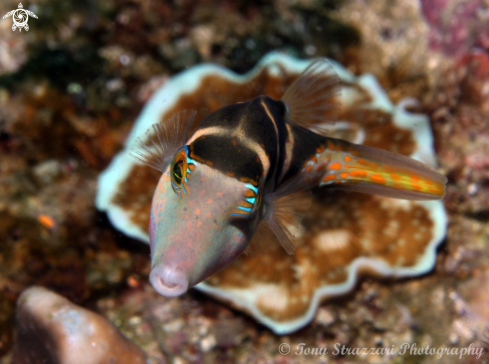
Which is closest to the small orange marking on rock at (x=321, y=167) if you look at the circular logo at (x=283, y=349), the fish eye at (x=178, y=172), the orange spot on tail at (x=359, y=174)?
the orange spot on tail at (x=359, y=174)

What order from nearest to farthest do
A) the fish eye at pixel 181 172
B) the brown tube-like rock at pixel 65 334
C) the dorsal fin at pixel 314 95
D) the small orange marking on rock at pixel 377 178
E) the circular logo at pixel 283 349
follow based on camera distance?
the fish eye at pixel 181 172
the dorsal fin at pixel 314 95
the small orange marking on rock at pixel 377 178
the brown tube-like rock at pixel 65 334
the circular logo at pixel 283 349

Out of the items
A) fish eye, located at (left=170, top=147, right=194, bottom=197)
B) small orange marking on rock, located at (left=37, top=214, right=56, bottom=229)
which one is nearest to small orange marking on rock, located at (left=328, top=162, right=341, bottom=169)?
fish eye, located at (left=170, top=147, right=194, bottom=197)

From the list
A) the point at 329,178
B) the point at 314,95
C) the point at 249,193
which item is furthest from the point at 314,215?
the point at 249,193

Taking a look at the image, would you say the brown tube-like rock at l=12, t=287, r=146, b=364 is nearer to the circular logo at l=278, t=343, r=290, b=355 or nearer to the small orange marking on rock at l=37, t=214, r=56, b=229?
the small orange marking on rock at l=37, t=214, r=56, b=229

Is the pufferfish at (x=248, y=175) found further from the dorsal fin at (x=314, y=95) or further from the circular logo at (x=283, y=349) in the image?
the circular logo at (x=283, y=349)

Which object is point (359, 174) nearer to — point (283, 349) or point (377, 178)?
point (377, 178)

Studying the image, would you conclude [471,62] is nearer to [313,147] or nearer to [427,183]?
[427,183]
